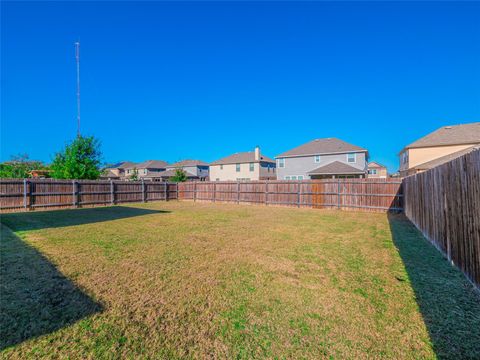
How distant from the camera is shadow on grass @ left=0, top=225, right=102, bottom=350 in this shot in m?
2.43

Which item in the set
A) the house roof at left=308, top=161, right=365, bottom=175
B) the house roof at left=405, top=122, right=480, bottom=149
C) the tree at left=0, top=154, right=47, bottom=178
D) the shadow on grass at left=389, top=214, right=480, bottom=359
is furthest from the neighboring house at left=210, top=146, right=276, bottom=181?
the shadow on grass at left=389, top=214, right=480, bottom=359

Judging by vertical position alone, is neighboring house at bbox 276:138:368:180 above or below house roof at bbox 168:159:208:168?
below

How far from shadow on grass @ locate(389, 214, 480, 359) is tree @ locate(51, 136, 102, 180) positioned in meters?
22.0

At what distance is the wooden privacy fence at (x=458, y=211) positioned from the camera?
342 cm

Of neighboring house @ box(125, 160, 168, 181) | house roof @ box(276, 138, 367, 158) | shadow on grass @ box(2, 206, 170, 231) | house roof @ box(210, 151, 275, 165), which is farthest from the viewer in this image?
neighboring house @ box(125, 160, 168, 181)

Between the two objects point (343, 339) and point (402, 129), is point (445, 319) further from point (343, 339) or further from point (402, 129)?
point (402, 129)

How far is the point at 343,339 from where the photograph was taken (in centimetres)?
226

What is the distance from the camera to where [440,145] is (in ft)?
74.2

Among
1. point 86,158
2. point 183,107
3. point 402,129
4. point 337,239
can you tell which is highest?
point 183,107

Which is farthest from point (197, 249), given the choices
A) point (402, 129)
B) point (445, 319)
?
point (402, 129)

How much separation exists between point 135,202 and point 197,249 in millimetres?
15671

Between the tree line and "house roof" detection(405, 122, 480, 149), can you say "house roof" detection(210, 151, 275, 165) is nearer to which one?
"house roof" detection(405, 122, 480, 149)

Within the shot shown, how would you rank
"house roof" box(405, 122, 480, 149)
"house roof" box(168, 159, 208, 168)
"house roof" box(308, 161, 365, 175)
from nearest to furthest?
"house roof" box(405, 122, 480, 149) < "house roof" box(308, 161, 365, 175) < "house roof" box(168, 159, 208, 168)

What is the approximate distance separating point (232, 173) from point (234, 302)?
112 ft
